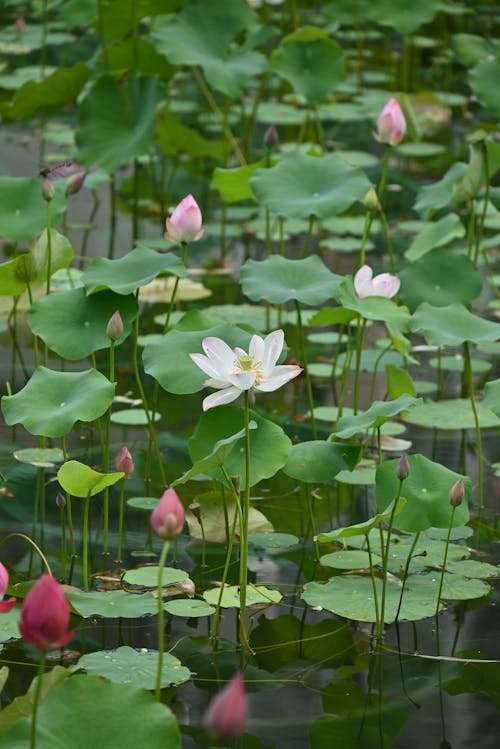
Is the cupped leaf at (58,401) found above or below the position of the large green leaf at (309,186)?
below

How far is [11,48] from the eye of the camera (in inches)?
209

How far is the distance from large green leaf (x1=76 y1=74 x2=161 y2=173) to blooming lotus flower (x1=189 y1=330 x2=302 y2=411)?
166 cm

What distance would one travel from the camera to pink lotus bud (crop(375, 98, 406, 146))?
2.38 metres

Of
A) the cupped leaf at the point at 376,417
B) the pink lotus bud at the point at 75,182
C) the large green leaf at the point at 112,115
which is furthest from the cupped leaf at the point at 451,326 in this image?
the large green leaf at the point at 112,115

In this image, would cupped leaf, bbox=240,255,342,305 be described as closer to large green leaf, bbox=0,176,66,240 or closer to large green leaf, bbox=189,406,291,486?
large green leaf, bbox=189,406,291,486

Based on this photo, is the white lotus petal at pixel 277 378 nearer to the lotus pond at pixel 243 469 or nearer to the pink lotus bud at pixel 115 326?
the lotus pond at pixel 243 469

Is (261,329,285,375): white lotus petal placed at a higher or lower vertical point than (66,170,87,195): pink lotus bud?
higher

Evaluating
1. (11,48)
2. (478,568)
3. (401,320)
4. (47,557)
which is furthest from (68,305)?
(11,48)

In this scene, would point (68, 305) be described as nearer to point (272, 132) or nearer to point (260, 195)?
point (260, 195)

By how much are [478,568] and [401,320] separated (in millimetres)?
410

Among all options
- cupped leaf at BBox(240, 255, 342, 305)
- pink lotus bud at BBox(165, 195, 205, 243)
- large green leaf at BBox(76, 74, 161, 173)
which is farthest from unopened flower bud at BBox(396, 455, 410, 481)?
large green leaf at BBox(76, 74, 161, 173)

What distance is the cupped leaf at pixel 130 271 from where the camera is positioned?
1994 millimetres

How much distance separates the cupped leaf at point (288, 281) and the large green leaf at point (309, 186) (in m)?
0.21

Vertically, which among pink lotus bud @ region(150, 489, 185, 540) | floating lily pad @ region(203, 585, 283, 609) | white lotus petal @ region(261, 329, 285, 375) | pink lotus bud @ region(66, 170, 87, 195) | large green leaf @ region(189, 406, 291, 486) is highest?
pink lotus bud @ region(150, 489, 185, 540)
